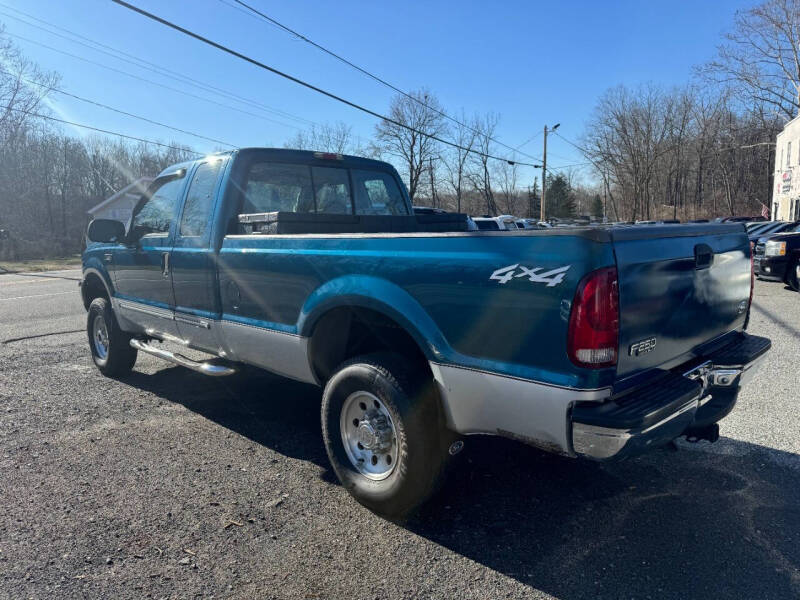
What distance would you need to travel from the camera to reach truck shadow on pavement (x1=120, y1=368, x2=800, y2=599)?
2.48m

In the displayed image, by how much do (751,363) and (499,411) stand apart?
159 centimetres

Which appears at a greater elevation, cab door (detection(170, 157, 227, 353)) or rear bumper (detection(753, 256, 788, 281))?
cab door (detection(170, 157, 227, 353))

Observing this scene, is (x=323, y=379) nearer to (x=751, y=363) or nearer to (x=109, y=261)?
(x=751, y=363)

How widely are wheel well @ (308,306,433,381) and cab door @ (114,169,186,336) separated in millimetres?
1740

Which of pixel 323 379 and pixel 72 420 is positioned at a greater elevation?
pixel 323 379

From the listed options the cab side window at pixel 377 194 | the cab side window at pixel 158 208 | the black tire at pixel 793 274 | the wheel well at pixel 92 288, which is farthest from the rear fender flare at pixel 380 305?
the black tire at pixel 793 274

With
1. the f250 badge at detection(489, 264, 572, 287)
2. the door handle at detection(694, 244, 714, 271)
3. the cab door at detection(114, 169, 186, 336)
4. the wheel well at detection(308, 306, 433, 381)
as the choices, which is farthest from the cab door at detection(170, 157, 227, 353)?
the door handle at detection(694, 244, 714, 271)

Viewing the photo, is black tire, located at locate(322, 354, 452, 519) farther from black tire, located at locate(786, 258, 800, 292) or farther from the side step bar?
black tire, located at locate(786, 258, 800, 292)

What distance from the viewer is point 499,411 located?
249cm

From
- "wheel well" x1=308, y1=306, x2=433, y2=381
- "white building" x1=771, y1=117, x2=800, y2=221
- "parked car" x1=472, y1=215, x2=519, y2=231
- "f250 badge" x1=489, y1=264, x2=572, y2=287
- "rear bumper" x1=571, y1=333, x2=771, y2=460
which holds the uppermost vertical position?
"white building" x1=771, y1=117, x2=800, y2=221

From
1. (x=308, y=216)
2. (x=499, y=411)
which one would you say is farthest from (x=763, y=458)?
(x=308, y=216)

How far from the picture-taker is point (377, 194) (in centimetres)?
502

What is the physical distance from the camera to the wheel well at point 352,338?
10.3 feet

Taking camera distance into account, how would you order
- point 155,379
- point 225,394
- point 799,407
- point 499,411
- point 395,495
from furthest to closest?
point 155,379, point 225,394, point 799,407, point 395,495, point 499,411
